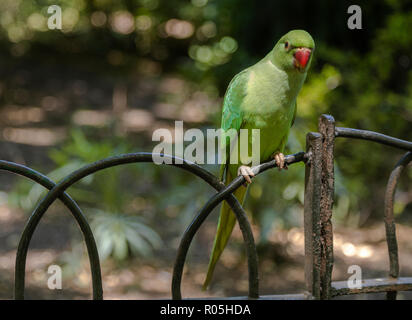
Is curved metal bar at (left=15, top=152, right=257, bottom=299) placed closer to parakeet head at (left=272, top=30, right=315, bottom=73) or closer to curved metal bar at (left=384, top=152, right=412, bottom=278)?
curved metal bar at (left=384, top=152, right=412, bottom=278)

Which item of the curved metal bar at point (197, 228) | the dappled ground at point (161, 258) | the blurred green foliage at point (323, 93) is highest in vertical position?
the blurred green foliage at point (323, 93)

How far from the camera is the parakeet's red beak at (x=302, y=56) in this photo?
1.65 meters

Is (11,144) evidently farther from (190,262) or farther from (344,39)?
(344,39)

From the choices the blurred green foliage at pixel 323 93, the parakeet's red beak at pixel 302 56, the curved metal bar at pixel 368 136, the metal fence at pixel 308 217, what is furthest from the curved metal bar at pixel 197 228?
the blurred green foliage at pixel 323 93

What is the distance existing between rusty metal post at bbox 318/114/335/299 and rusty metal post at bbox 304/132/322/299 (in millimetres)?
13

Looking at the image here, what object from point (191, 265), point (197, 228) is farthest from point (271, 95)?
point (191, 265)

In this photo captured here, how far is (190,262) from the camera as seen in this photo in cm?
389

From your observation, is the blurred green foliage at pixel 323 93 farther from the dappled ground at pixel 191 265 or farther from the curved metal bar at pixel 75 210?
the curved metal bar at pixel 75 210

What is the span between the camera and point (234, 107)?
1.91 meters

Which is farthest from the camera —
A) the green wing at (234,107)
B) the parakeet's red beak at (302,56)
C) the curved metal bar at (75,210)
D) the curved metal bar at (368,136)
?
the green wing at (234,107)

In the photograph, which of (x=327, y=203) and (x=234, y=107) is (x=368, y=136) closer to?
(x=327, y=203)

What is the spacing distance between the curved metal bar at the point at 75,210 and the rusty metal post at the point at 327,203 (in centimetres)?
57

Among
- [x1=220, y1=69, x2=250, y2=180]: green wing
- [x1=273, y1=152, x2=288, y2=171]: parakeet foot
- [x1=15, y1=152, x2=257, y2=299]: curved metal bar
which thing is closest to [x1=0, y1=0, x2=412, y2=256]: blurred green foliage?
[x1=220, y1=69, x2=250, y2=180]: green wing
